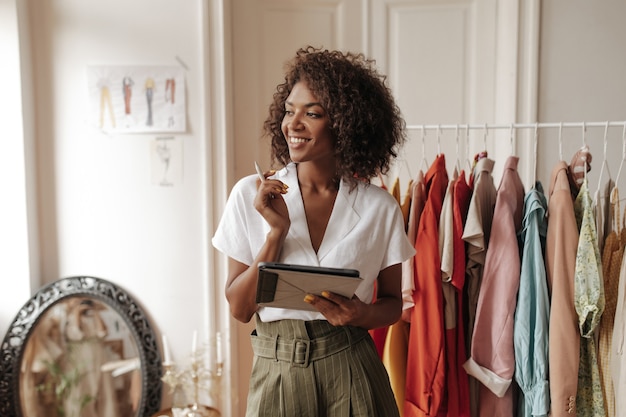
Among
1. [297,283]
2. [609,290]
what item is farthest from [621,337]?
[297,283]

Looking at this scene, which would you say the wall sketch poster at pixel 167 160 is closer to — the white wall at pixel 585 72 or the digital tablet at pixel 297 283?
the digital tablet at pixel 297 283

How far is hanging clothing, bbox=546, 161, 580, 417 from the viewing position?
1.42 metres

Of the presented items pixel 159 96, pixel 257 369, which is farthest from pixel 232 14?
pixel 257 369

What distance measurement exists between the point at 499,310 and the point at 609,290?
11.1 inches

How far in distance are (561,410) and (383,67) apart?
4.62 feet

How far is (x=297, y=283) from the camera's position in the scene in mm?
1000

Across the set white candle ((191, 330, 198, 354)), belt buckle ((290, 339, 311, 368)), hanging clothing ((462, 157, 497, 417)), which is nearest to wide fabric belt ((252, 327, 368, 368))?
belt buckle ((290, 339, 311, 368))

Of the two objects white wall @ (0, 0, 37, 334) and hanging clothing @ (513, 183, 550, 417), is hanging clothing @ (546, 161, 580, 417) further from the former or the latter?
white wall @ (0, 0, 37, 334)

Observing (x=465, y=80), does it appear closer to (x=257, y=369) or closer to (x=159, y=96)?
(x=159, y=96)

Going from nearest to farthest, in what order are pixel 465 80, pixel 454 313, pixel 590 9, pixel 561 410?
pixel 561 410 < pixel 454 313 < pixel 590 9 < pixel 465 80

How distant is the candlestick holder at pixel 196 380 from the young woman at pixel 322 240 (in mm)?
963

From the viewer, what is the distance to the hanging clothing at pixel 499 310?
4.94 ft

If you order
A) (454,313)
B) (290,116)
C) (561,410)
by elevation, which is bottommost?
(561,410)

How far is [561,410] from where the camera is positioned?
4.66ft
